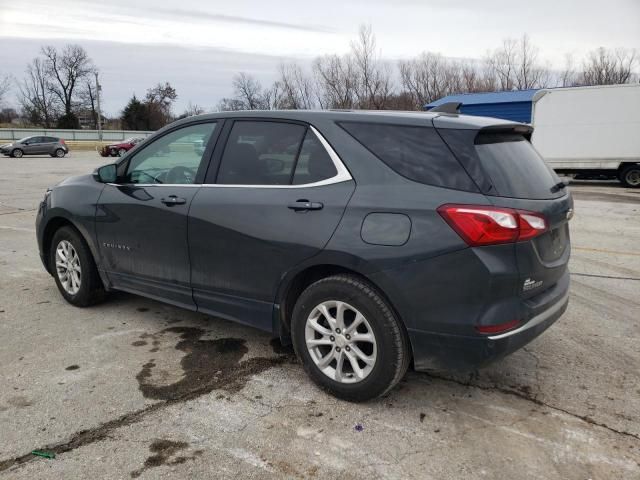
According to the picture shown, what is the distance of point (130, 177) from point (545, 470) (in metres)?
3.61

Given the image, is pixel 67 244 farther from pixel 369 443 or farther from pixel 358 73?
→ pixel 358 73

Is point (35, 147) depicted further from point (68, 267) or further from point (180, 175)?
point (180, 175)

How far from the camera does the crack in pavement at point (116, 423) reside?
278 centimetres

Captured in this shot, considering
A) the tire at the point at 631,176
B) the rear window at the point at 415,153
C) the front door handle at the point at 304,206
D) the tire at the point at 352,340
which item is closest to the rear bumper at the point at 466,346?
the tire at the point at 352,340

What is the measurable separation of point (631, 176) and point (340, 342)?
1811 centimetres

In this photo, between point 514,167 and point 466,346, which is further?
point 514,167

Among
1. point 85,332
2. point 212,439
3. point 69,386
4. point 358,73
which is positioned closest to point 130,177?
point 85,332

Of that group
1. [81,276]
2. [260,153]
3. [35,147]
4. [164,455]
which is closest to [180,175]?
[260,153]

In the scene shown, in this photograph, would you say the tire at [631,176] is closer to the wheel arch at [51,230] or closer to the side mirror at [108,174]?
the side mirror at [108,174]

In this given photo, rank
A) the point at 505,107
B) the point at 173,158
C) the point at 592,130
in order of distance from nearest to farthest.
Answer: the point at 173,158 < the point at 592,130 < the point at 505,107

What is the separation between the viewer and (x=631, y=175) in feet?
59.2

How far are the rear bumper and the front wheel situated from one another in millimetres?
17478

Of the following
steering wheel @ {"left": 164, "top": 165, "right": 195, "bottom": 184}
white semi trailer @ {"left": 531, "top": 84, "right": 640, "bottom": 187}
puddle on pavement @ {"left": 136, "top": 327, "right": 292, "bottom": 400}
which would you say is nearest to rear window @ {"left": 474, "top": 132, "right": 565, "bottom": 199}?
puddle on pavement @ {"left": 136, "top": 327, "right": 292, "bottom": 400}

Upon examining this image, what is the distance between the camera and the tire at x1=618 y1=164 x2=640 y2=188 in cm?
1793
